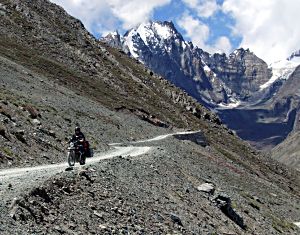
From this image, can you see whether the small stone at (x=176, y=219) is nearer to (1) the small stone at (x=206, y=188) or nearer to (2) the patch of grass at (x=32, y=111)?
(1) the small stone at (x=206, y=188)

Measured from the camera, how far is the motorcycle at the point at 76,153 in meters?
32.4

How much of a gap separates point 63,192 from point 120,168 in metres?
10.3

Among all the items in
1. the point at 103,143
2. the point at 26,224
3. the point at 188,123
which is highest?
the point at 188,123

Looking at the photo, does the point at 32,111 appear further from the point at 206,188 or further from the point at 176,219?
the point at 176,219

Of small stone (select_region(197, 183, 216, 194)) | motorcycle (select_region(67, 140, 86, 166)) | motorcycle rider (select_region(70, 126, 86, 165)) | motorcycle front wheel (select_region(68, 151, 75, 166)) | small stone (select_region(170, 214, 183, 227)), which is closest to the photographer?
small stone (select_region(170, 214, 183, 227))

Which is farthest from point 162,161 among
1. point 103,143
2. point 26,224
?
point 26,224

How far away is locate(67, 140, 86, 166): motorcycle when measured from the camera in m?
32.4

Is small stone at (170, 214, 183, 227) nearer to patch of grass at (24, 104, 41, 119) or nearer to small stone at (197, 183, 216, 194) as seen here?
small stone at (197, 183, 216, 194)

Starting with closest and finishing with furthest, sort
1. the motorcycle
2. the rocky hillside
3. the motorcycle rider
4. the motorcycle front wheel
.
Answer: the rocky hillside, the motorcycle front wheel, the motorcycle, the motorcycle rider

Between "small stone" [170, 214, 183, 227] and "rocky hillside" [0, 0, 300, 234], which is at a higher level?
"rocky hillside" [0, 0, 300, 234]

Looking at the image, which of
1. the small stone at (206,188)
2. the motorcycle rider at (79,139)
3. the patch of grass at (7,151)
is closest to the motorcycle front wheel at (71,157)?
the motorcycle rider at (79,139)

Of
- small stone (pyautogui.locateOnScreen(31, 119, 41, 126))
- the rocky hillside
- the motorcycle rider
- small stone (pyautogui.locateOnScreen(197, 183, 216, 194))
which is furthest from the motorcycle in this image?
small stone (pyautogui.locateOnScreen(31, 119, 41, 126))

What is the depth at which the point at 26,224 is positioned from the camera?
1775 centimetres

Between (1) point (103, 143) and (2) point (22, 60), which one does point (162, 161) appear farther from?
(2) point (22, 60)
